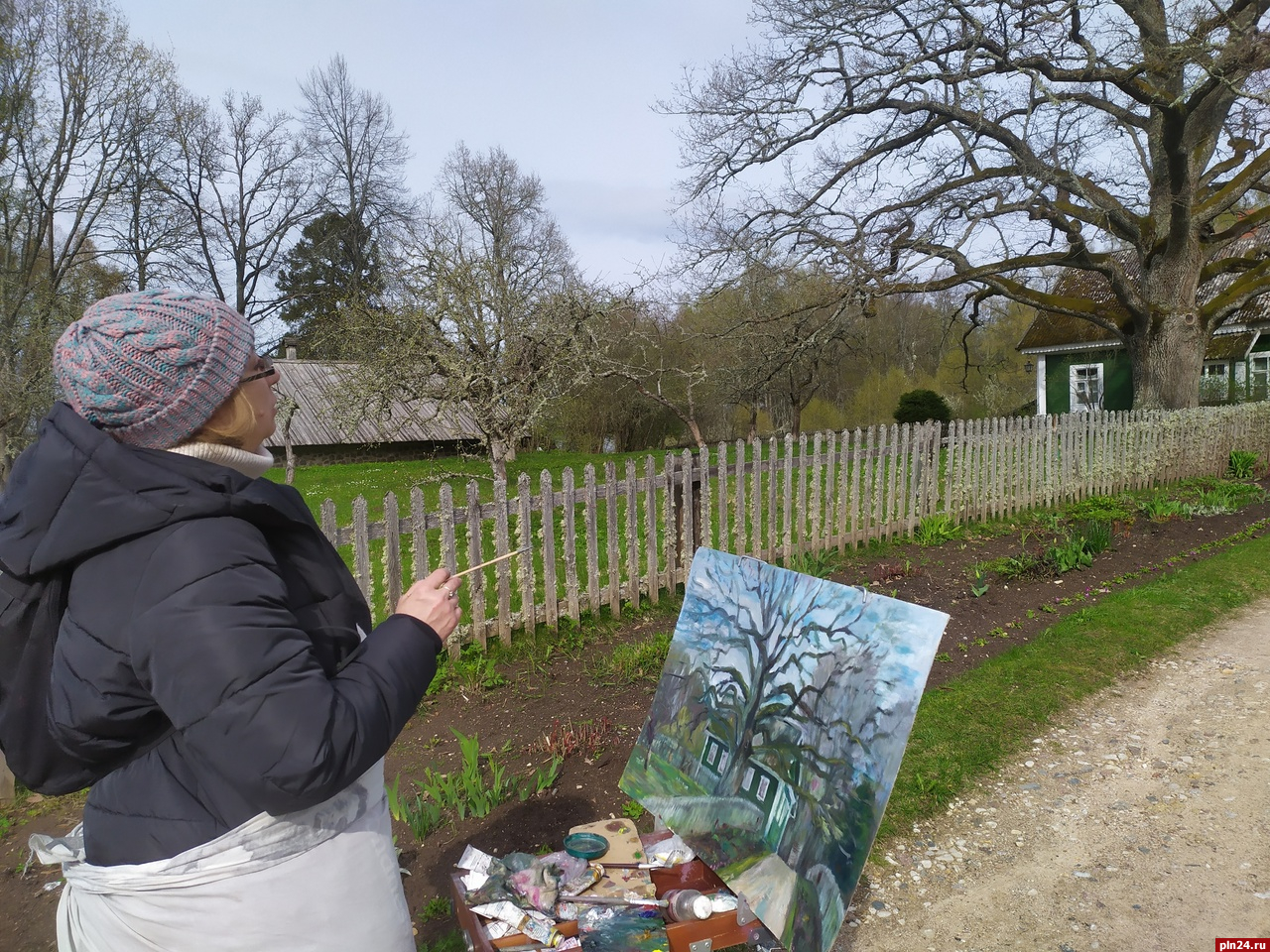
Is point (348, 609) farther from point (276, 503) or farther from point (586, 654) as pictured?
point (586, 654)

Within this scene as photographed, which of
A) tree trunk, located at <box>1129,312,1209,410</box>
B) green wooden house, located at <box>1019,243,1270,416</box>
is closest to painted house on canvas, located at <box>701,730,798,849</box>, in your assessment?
tree trunk, located at <box>1129,312,1209,410</box>

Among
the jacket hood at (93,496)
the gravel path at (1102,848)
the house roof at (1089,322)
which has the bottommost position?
the gravel path at (1102,848)

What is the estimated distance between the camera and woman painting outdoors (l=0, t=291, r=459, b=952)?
125 centimetres

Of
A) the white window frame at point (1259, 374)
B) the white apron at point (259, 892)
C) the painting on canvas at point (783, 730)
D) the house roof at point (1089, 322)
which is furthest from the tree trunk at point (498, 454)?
the white window frame at point (1259, 374)

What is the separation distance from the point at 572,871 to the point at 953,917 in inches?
59.1

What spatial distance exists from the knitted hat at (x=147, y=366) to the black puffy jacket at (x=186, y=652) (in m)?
0.06

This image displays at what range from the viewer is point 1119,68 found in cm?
1292

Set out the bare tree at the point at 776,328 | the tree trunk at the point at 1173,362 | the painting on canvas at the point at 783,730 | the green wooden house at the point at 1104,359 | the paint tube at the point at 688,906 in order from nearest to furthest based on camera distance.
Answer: the painting on canvas at the point at 783,730
the paint tube at the point at 688,906
the bare tree at the point at 776,328
the tree trunk at the point at 1173,362
the green wooden house at the point at 1104,359

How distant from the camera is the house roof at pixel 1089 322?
70.3ft

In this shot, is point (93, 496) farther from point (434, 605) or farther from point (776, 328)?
point (776, 328)

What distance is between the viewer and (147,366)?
1347mm

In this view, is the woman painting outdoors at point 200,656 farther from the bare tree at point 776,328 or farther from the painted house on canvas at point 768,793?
the bare tree at point 776,328

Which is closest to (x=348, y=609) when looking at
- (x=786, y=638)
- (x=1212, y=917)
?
(x=786, y=638)

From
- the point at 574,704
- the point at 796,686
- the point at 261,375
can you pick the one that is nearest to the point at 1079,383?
the point at 574,704
